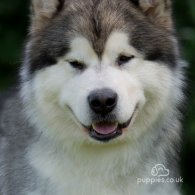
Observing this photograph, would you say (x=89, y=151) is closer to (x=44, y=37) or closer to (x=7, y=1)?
(x=44, y=37)

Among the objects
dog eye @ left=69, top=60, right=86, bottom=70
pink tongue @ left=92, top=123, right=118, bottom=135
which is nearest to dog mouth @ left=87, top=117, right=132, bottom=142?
pink tongue @ left=92, top=123, right=118, bottom=135

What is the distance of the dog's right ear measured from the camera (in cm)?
546

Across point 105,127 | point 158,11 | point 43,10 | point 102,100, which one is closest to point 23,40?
point 43,10

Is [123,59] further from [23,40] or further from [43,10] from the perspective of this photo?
[23,40]

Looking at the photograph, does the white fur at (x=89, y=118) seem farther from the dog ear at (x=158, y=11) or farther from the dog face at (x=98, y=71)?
the dog ear at (x=158, y=11)

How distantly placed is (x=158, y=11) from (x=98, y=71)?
0.78m

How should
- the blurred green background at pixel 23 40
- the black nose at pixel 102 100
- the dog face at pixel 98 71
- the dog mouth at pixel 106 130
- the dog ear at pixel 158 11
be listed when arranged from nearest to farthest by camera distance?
the black nose at pixel 102 100, the dog face at pixel 98 71, the dog mouth at pixel 106 130, the dog ear at pixel 158 11, the blurred green background at pixel 23 40

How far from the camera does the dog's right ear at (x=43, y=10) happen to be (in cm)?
546

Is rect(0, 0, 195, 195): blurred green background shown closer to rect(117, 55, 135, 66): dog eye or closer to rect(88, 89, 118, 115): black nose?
rect(117, 55, 135, 66): dog eye

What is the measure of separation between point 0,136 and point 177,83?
151cm

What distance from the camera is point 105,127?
5145 mm

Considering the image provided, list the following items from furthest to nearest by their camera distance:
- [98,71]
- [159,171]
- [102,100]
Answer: [159,171] < [98,71] < [102,100]

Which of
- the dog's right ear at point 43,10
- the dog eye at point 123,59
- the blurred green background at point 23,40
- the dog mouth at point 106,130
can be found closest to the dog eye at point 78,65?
the dog eye at point 123,59

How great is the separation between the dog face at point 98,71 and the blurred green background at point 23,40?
1.88 meters
